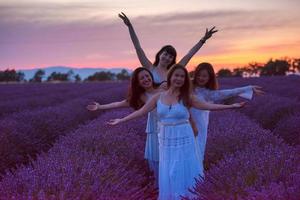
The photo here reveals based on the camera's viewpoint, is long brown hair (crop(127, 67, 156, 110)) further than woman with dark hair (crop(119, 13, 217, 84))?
No

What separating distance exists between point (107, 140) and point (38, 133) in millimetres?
2781

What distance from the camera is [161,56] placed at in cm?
526

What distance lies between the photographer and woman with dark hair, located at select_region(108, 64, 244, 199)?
459cm

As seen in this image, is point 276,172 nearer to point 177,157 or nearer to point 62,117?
point 177,157

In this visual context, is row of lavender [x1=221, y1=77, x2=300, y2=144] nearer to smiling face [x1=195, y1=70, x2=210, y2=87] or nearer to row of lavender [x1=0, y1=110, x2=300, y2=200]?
smiling face [x1=195, y1=70, x2=210, y2=87]

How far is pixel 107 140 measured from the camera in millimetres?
5277

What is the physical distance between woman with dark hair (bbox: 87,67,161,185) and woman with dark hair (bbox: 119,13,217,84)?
0.20 metres

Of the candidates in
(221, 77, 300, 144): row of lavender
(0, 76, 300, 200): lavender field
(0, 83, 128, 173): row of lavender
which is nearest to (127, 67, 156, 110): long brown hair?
(0, 76, 300, 200): lavender field

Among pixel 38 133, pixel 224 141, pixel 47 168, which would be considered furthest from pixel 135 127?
pixel 47 168

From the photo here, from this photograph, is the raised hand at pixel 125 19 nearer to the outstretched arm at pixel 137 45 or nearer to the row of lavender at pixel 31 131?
the outstretched arm at pixel 137 45

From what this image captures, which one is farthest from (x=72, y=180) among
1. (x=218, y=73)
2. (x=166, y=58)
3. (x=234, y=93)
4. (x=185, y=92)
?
(x=218, y=73)

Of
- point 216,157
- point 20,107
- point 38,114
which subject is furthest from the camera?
point 20,107

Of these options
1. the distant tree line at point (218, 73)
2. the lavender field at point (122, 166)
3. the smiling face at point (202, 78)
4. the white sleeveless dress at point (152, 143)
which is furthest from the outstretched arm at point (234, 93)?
the distant tree line at point (218, 73)

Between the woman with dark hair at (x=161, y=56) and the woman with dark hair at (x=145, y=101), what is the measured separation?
0.20 metres
